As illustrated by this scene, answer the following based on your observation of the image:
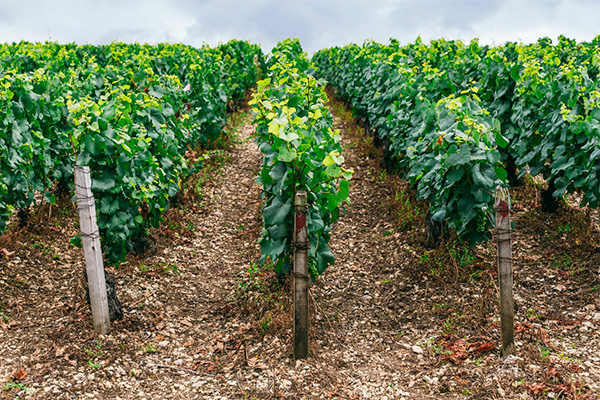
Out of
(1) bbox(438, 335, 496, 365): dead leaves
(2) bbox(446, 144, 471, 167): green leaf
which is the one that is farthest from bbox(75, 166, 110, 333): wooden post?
(2) bbox(446, 144, 471, 167): green leaf

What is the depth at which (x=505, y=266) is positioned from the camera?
4.34m

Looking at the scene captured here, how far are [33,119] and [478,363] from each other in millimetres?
6271

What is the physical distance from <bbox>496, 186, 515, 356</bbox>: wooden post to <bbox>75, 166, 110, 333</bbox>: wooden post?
361cm

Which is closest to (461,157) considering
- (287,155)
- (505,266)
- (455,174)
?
(455,174)

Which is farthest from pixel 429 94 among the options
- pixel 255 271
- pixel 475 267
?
pixel 255 271

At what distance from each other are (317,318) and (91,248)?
232cm

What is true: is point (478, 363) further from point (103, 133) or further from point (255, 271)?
point (103, 133)

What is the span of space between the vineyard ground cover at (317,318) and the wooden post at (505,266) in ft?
0.64

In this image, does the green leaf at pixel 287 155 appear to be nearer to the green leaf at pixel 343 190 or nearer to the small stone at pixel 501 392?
the green leaf at pixel 343 190

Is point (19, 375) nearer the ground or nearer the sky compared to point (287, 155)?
nearer the ground

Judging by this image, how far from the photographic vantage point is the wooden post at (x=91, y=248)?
15.6ft

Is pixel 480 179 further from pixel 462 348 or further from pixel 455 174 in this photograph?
pixel 462 348

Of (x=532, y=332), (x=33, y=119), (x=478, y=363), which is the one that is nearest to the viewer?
(x=478, y=363)

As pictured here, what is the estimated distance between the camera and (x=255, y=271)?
6535 millimetres
